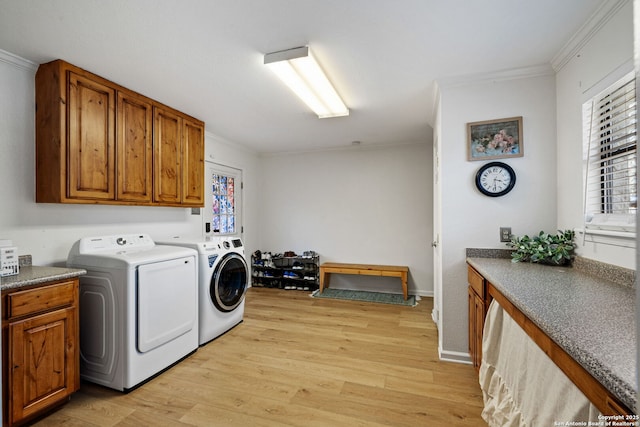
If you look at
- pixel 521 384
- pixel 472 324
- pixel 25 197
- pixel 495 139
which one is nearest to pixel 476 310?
pixel 472 324

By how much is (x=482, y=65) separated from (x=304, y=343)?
2861 mm

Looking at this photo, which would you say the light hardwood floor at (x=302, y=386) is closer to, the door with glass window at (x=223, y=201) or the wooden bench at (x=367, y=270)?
the wooden bench at (x=367, y=270)

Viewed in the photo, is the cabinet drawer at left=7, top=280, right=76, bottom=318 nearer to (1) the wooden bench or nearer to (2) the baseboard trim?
(2) the baseboard trim

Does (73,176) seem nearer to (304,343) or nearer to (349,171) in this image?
(304,343)

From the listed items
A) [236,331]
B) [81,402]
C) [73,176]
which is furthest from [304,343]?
[73,176]

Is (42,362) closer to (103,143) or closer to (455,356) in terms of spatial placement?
(103,143)

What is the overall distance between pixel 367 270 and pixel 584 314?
3235mm

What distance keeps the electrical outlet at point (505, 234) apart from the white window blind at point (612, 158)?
19.6 inches

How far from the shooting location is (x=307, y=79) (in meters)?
2.27

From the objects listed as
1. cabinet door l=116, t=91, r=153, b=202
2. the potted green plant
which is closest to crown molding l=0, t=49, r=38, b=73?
cabinet door l=116, t=91, r=153, b=202

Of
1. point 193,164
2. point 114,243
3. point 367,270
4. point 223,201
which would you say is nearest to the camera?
point 114,243

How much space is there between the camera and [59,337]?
1.78 meters

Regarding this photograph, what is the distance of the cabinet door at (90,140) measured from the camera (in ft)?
6.82

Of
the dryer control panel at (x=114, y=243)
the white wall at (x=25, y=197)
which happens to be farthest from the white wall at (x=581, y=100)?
the white wall at (x=25, y=197)
